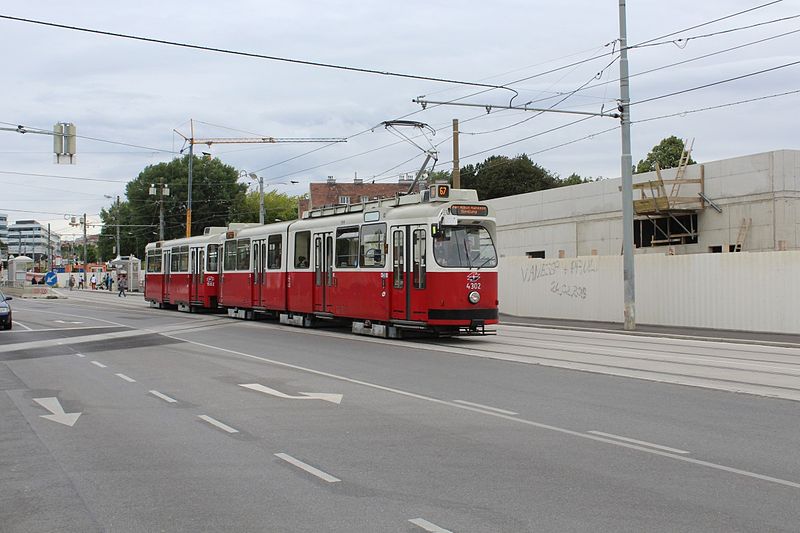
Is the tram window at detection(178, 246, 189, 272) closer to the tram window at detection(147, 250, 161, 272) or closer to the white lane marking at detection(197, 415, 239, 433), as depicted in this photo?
the tram window at detection(147, 250, 161, 272)

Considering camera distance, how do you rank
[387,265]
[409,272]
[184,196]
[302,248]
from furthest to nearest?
[184,196]
[302,248]
[387,265]
[409,272]

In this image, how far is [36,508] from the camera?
6.09 metres

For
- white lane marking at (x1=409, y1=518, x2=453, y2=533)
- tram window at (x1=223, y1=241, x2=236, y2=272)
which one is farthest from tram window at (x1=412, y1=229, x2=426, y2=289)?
white lane marking at (x1=409, y1=518, x2=453, y2=533)

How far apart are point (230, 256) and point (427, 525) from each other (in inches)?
1077

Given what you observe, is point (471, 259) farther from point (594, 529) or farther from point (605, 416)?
point (594, 529)

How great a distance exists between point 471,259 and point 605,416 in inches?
401

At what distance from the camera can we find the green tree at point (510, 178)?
71.7 metres

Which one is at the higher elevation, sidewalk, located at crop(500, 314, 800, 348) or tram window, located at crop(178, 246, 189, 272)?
A: tram window, located at crop(178, 246, 189, 272)

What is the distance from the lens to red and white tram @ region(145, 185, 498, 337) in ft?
63.5

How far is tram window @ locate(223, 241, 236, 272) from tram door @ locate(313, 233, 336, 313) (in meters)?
8.01

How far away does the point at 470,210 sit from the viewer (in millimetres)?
19703

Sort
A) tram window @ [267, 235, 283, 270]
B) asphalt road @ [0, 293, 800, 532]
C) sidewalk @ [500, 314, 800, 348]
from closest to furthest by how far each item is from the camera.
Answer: asphalt road @ [0, 293, 800, 532]
sidewalk @ [500, 314, 800, 348]
tram window @ [267, 235, 283, 270]

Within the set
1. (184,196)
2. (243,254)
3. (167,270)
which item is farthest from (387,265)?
(184,196)

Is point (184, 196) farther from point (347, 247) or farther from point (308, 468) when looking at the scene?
point (308, 468)
